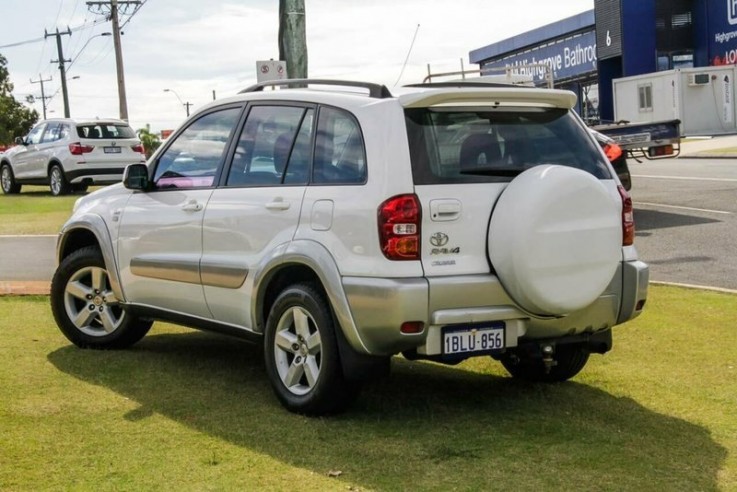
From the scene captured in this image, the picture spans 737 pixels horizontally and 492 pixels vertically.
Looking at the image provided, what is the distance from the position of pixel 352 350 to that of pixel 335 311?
0.70ft

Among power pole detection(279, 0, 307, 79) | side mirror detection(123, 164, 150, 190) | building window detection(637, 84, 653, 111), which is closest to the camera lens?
side mirror detection(123, 164, 150, 190)

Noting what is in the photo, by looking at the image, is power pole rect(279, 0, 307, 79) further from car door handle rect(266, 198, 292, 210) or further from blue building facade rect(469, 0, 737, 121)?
blue building facade rect(469, 0, 737, 121)

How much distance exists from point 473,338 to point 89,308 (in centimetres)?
347

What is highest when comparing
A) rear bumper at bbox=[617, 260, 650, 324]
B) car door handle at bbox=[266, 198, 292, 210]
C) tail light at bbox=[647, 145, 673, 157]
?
car door handle at bbox=[266, 198, 292, 210]

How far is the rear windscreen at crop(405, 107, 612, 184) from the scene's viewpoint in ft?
17.6

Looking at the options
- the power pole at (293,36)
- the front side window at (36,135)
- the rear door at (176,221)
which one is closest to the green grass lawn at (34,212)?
the front side window at (36,135)

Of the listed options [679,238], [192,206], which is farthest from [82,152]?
[192,206]

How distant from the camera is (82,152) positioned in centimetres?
2455

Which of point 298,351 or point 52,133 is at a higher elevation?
point 52,133

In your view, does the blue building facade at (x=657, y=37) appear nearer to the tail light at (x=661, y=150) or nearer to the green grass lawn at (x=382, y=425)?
Result: the tail light at (x=661, y=150)

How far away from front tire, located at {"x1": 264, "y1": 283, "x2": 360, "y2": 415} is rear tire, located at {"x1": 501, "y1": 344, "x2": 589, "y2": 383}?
1.21m

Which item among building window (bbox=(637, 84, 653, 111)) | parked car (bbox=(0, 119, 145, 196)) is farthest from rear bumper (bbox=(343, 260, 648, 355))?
building window (bbox=(637, 84, 653, 111))

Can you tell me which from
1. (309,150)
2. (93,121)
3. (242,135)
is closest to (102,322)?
(242,135)

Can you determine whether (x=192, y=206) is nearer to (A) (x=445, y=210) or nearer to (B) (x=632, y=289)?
(A) (x=445, y=210)
